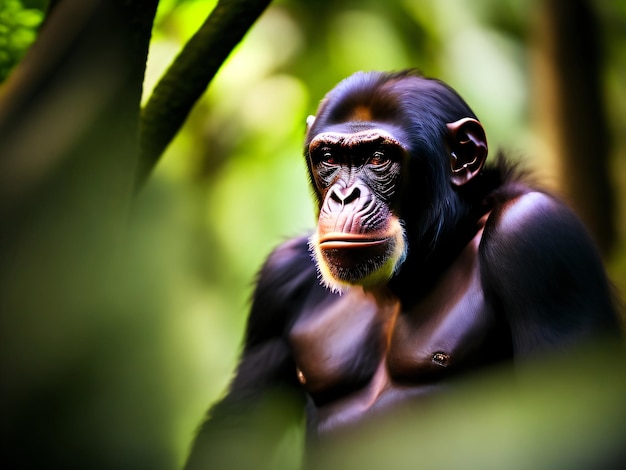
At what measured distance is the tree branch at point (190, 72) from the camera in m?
2.32

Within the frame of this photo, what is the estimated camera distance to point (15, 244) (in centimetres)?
117

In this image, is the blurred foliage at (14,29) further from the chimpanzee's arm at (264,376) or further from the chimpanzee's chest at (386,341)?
the chimpanzee's arm at (264,376)

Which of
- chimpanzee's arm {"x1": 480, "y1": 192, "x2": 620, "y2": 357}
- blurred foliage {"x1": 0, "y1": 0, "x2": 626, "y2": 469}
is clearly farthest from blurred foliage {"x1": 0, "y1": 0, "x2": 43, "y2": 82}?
chimpanzee's arm {"x1": 480, "y1": 192, "x2": 620, "y2": 357}

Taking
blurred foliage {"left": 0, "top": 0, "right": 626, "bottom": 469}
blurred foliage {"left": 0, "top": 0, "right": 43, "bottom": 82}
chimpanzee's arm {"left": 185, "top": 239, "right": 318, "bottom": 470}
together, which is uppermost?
blurred foliage {"left": 0, "top": 0, "right": 43, "bottom": 82}

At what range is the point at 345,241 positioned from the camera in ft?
8.11

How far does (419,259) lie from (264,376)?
87 centimetres

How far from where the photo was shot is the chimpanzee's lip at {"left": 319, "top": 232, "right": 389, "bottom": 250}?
2.47 m

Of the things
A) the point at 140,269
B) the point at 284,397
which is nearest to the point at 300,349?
the point at 284,397

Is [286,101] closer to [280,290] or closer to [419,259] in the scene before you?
[280,290]

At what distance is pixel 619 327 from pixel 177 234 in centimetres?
151

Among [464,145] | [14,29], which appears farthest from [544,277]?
[14,29]

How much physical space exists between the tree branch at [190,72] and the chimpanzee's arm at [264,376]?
1.02 meters

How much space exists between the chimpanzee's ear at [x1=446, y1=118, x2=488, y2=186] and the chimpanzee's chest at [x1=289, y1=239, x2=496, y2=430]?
0.27m

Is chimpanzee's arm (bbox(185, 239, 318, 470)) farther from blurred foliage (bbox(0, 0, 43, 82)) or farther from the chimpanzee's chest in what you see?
blurred foliage (bbox(0, 0, 43, 82))
